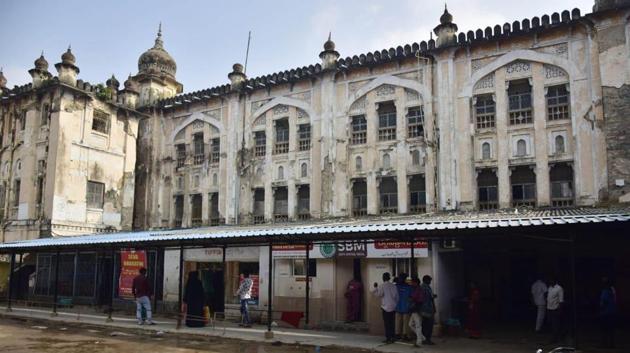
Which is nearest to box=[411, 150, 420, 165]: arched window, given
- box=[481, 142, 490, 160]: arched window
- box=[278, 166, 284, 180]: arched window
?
box=[481, 142, 490, 160]: arched window

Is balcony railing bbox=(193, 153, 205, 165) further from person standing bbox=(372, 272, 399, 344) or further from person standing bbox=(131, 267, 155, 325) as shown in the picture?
person standing bbox=(372, 272, 399, 344)

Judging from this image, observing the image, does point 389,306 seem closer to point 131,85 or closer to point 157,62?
point 131,85

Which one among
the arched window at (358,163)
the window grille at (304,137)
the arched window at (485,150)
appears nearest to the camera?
the arched window at (485,150)

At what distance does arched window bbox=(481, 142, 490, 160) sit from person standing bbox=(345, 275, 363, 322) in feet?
20.3

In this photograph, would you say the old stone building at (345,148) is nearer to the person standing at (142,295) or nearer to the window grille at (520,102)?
the window grille at (520,102)

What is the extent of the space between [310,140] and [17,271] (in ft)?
46.4

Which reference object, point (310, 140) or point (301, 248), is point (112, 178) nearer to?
point (310, 140)

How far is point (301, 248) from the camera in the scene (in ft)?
52.5

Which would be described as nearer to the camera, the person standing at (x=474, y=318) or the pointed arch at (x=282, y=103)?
the person standing at (x=474, y=318)

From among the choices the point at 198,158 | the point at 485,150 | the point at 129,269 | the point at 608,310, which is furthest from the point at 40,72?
the point at 608,310

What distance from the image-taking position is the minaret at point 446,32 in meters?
18.3

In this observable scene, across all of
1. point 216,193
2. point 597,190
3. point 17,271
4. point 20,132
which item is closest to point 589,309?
point 597,190

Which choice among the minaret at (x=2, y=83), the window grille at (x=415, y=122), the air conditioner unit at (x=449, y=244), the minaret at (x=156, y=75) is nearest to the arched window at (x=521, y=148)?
the window grille at (x=415, y=122)

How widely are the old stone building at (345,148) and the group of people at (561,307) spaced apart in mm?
2258
